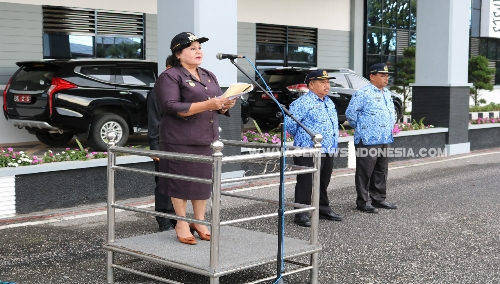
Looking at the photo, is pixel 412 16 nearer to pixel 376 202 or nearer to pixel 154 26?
pixel 154 26

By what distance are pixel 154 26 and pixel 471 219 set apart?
10931mm

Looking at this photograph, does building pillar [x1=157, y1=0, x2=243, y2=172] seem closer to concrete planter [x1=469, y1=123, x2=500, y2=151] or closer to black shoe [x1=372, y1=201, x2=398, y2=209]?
black shoe [x1=372, y1=201, x2=398, y2=209]

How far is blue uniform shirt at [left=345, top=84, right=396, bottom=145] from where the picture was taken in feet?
30.1

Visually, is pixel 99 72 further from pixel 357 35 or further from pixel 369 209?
pixel 357 35

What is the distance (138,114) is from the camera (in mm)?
13992

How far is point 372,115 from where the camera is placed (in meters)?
9.17

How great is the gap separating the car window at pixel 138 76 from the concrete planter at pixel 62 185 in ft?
14.3

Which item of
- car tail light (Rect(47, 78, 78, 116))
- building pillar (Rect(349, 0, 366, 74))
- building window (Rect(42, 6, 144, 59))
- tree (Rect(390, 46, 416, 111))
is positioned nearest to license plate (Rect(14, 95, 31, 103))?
car tail light (Rect(47, 78, 78, 116))

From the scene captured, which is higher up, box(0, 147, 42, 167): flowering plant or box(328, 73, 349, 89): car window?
box(328, 73, 349, 89): car window

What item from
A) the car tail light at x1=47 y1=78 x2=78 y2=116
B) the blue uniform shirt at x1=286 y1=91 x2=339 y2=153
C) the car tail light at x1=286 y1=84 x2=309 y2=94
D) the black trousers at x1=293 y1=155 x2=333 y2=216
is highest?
the car tail light at x1=286 y1=84 x2=309 y2=94

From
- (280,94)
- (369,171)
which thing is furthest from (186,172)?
(280,94)

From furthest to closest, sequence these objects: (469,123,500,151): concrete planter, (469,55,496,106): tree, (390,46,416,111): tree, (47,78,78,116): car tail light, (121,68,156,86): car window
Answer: (469,55,496,106): tree → (390,46,416,111): tree → (469,123,500,151): concrete planter → (121,68,156,86): car window → (47,78,78,116): car tail light

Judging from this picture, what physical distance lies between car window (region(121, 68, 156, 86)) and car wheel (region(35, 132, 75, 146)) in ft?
5.46

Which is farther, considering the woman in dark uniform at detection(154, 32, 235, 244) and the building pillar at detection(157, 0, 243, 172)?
the building pillar at detection(157, 0, 243, 172)
